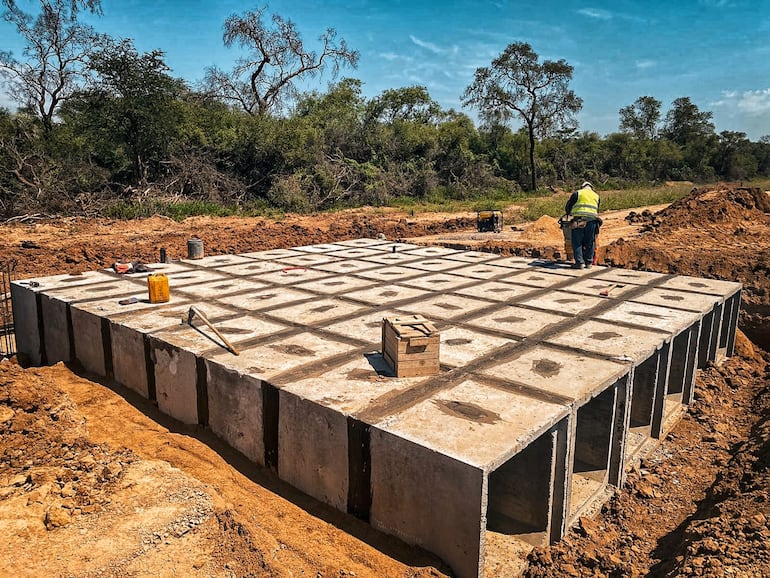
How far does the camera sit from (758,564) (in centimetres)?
284

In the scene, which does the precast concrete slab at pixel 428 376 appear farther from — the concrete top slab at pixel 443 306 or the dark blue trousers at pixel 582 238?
the dark blue trousers at pixel 582 238

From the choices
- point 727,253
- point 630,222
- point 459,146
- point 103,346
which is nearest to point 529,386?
point 103,346

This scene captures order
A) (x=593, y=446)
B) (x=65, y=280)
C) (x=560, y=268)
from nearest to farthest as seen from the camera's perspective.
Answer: (x=593, y=446)
(x=65, y=280)
(x=560, y=268)

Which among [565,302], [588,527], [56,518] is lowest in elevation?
[588,527]

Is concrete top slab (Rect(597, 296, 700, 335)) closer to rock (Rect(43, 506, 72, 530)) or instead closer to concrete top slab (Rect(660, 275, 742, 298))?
concrete top slab (Rect(660, 275, 742, 298))

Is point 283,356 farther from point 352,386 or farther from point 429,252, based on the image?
point 429,252

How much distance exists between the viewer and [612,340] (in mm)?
4922

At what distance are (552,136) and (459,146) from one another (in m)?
10.6

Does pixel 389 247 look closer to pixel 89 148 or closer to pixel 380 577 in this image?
pixel 380 577

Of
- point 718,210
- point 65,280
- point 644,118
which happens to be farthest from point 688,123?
point 65,280

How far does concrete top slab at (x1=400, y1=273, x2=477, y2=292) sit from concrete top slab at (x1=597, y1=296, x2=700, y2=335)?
1.98m

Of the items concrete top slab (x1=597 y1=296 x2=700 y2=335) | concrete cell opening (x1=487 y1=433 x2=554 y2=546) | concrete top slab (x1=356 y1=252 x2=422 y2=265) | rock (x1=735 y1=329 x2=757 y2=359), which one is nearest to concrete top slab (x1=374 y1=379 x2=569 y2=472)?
concrete cell opening (x1=487 y1=433 x2=554 y2=546)

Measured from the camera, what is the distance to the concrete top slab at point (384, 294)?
636 centimetres

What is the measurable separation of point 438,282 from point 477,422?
4.13 meters
